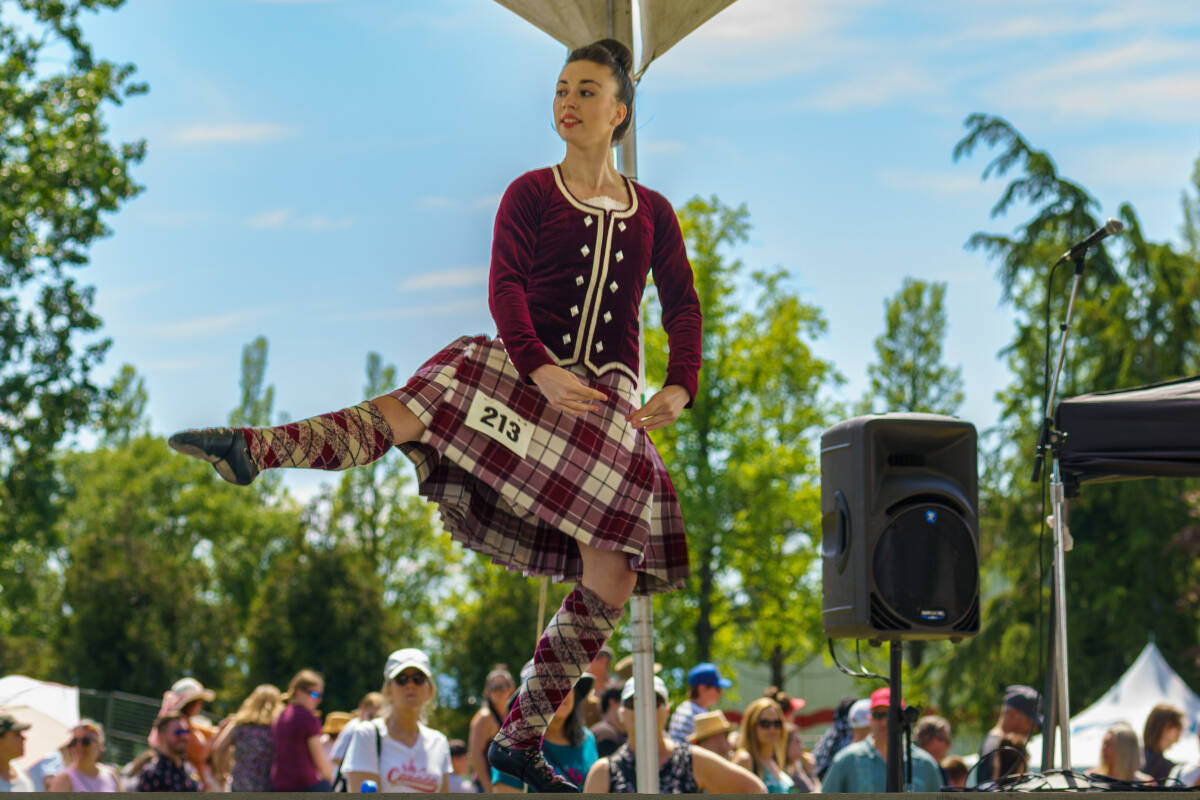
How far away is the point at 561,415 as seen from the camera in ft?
10.7

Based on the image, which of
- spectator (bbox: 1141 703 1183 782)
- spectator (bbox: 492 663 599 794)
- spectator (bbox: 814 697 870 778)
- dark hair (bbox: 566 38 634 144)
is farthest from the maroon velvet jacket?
spectator (bbox: 1141 703 1183 782)

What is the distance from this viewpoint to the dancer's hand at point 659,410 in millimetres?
3301

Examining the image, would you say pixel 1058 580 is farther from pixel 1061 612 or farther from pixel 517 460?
pixel 517 460

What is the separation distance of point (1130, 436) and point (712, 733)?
96.0 inches

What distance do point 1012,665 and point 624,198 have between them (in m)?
17.1

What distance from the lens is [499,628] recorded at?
25.2 m

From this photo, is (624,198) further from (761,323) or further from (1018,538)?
(761,323)

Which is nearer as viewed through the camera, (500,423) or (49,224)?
(500,423)

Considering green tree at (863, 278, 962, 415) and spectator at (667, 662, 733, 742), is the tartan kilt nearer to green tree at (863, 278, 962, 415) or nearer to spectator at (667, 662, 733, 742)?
spectator at (667, 662, 733, 742)

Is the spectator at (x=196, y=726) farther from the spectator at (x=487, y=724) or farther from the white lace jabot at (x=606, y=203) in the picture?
the white lace jabot at (x=606, y=203)

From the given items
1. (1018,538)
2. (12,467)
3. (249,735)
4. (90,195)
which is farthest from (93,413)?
(1018,538)

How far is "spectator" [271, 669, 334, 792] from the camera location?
6.62 meters

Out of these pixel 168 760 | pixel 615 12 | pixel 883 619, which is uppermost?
pixel 615 12

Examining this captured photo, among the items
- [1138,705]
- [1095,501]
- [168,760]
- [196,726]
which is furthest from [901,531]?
[1095,501]
